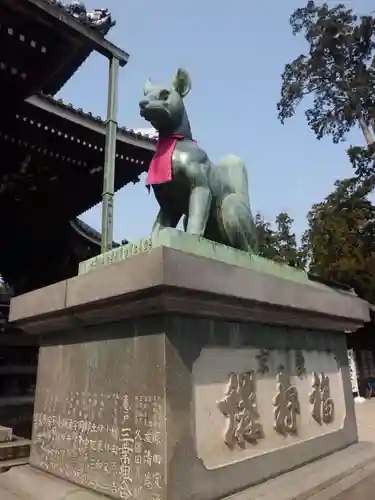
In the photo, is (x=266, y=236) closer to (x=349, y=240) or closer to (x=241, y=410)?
(x=349, y=240)

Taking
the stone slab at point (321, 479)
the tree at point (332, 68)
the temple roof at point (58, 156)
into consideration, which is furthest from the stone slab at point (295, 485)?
the tree at point (332, 68)

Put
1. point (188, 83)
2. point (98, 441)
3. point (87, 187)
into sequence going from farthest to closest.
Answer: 1. point (87, 187)
2. point (188, 83)
3. point (98, 441)

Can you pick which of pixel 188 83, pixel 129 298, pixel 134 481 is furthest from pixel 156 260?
pixel 188 83

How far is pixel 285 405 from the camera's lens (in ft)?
8.75

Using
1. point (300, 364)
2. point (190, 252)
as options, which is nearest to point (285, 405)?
point (300, 364)

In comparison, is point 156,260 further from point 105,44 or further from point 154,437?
point 105,44

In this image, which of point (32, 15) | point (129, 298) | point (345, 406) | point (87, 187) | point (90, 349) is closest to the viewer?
point (129, 298)

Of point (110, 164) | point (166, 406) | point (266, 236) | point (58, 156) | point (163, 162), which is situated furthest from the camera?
point (266, 236)

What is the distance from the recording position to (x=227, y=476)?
6.92 ft

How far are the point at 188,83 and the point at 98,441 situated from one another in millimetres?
2321

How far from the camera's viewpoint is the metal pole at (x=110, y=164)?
3.75m

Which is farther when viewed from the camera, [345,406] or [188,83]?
[345,406]

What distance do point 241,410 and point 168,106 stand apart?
1.91 m

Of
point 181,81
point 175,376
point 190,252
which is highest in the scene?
point 181,81
